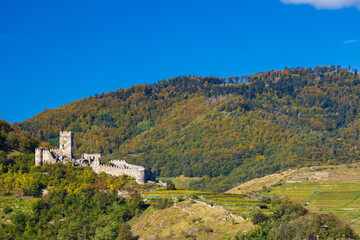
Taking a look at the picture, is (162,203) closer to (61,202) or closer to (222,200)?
(222,200)

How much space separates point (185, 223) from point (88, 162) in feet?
99.8

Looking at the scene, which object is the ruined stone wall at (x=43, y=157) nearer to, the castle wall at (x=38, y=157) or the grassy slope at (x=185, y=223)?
the castle wall at (x=38, y=157)

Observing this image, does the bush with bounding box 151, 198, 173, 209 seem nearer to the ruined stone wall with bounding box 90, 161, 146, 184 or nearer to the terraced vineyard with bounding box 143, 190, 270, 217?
the terraced vineyard with bounding box 143, 190, 270, 217

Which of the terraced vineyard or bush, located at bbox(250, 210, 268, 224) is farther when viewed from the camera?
the terraced vineyard

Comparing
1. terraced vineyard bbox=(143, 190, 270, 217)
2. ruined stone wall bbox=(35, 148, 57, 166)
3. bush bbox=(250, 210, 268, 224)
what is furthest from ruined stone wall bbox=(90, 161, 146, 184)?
bush bbox=(250, 210, 268, 224)

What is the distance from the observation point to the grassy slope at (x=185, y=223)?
Answer: 218ft

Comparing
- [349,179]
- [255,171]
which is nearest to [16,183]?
[349,179]

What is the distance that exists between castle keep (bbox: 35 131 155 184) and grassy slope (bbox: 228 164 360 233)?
1226 inches

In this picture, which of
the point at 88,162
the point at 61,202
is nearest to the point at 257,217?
the point at 61,202

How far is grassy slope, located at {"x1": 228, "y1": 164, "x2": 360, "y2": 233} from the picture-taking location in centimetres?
10331

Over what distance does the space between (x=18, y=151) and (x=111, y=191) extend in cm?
2105

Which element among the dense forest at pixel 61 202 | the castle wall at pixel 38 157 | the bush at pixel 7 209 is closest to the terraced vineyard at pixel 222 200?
the dense forest at pixel 61 202

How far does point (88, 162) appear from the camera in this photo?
95562mm

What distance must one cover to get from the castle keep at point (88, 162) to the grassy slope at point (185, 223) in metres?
10.5
